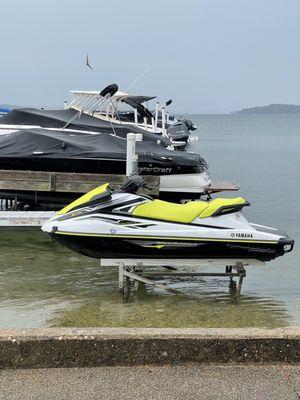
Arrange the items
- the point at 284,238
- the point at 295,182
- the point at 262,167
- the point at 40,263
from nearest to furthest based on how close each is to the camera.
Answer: the point at 284,238 < the point at 40,263 < the point at 295,182 < the point at 262,167

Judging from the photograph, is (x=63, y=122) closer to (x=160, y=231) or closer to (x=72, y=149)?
(x=72, y=149)

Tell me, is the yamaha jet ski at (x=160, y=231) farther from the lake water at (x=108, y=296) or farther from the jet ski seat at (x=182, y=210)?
the lake water at (x=108, y=296)

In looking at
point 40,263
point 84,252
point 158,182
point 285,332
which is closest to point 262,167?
point 158,182

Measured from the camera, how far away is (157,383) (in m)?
3.07

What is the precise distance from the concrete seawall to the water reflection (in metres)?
1.70

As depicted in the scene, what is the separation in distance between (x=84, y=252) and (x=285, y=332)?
2626 millimetres

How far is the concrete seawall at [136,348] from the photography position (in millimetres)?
3252

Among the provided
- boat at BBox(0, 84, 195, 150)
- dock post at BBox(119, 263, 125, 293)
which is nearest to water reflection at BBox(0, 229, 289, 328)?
dock post at BBox(119, 263, 125, 293)

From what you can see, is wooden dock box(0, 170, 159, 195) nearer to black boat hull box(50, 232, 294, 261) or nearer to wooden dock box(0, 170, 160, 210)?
wooden dock box(0, 170, 160, 210)

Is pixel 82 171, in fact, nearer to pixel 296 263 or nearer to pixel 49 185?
pixel 49 185

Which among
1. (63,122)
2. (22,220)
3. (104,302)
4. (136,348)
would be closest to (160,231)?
(104,302)

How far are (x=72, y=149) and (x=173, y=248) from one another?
15.2 ft

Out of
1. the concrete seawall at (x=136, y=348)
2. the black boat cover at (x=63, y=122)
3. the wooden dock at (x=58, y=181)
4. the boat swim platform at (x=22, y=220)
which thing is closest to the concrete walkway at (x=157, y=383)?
the concrete seawall at (x=136, y=348)

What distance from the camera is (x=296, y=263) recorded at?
26.8ft
